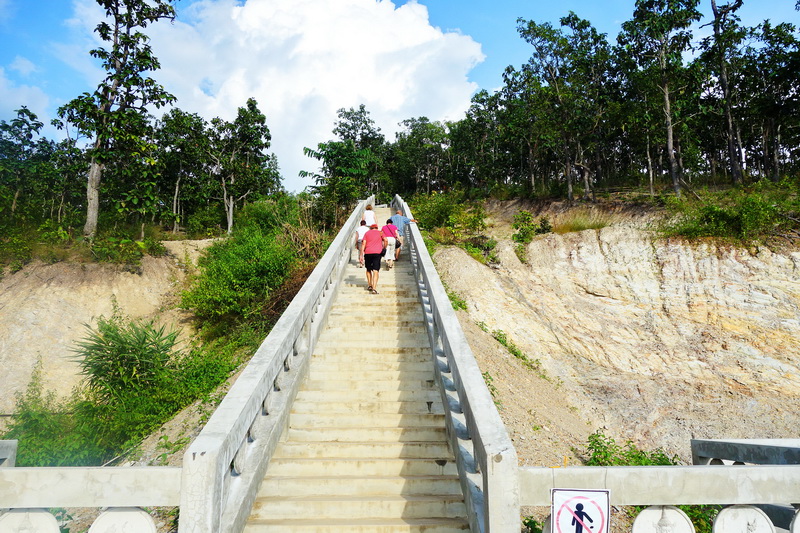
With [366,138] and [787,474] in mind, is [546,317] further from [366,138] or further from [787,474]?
[366,138]

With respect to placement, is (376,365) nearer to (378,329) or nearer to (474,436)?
(378,329)

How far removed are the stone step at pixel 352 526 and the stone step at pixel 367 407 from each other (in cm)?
166

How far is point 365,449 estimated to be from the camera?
15.4 feet

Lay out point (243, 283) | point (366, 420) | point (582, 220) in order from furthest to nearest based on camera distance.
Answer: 1. point (582, 220)
2. point (243, 283)
3. point (366, 420)

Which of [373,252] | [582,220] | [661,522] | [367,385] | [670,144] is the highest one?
[670,144]

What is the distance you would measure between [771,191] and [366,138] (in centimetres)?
3883

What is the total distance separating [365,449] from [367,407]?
768 millimetres

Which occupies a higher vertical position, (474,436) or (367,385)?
(474,436)

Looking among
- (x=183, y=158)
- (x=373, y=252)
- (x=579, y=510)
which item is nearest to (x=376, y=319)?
(x=373, y=252)

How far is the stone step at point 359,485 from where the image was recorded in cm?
418

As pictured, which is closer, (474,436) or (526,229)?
(474,436)

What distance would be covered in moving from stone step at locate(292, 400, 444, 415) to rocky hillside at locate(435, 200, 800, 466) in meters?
1.53

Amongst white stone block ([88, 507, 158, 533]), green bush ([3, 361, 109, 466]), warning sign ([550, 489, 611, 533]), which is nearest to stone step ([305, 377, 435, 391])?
white stone block ([88, 507, 158, 533])

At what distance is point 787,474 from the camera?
2539 mm
